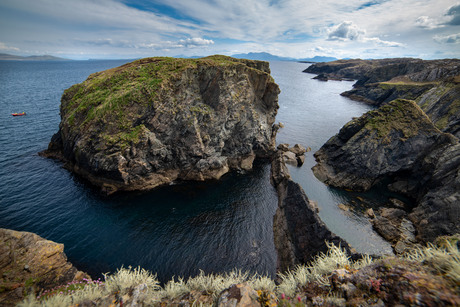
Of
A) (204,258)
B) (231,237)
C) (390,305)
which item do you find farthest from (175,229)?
(390,305)

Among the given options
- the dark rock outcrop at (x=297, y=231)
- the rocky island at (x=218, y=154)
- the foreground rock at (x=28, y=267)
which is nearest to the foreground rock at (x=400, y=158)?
the rocky island at (x=218, y=154)

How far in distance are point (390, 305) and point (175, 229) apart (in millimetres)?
25376

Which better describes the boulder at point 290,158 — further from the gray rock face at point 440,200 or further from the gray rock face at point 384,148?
the gray rock face at point 440,200

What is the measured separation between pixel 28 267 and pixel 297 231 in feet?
91.3

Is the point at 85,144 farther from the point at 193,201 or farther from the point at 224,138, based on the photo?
the point at 224,138

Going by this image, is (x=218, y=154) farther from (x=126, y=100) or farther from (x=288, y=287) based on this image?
(x=288, y=287)

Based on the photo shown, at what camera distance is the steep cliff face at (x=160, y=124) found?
34.1 meters

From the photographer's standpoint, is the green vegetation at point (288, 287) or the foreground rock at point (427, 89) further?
the foreground rock at point (427, 89)

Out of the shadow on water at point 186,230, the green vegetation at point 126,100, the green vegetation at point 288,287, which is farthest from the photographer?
the green vegetation at point 126,100

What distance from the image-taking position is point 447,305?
6191 millimetres

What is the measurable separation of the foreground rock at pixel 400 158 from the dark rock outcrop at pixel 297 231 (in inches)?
580

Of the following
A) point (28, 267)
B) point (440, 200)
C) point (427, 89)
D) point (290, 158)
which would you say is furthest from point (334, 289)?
point (427, 89)

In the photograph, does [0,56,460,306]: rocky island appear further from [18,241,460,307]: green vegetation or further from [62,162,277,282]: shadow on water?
[62,162,277,282]: shadow on water

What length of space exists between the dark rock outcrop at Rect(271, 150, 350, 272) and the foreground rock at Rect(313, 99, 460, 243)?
14.7 metres
